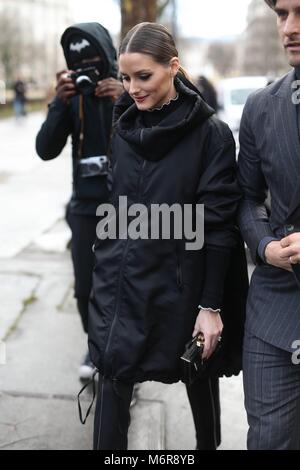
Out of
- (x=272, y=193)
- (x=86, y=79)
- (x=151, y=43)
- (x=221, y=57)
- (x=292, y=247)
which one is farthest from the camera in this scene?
(x=221, y=57)

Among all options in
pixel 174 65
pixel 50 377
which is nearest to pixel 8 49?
pixel 50 377

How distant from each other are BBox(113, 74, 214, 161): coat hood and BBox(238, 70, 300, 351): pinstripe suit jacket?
0.18 metres

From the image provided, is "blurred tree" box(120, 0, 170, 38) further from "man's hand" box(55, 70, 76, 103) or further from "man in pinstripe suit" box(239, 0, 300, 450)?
"man in pinstripe suit" box(239, 0, 300, 450)

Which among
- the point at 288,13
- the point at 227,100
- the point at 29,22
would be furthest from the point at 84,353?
the point at 29,22

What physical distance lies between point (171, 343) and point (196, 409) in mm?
542

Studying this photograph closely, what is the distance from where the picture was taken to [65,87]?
115 inches

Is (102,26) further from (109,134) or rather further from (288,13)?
(288,13)

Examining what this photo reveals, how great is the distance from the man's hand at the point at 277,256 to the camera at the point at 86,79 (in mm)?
1424

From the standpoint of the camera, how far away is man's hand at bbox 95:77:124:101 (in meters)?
2.95

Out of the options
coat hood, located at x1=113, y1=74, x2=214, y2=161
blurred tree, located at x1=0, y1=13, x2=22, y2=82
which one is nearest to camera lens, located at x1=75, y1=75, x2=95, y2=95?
coat hood, located at x1=113, y1=74, x2=214, y2=161

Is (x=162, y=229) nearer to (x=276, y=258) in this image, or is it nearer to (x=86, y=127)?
(x=276, y=258)

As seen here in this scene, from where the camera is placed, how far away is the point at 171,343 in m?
2.17

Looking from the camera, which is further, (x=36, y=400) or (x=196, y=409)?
(x=36, y=400)

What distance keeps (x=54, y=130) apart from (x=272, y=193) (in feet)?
4.47
